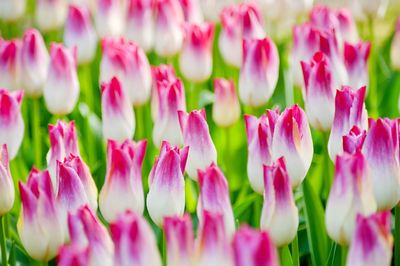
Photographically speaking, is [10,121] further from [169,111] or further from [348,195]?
[348,195]

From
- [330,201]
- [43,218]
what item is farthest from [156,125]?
[330,201]

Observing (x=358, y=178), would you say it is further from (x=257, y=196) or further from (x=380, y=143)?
(x=257, y=196)

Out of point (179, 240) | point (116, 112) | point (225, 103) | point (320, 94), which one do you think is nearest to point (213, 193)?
point (179, 240)

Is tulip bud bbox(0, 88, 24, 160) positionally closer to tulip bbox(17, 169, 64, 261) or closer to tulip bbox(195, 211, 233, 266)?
tulip bbox(17, 169, 64, 261)

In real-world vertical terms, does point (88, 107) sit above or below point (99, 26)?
below

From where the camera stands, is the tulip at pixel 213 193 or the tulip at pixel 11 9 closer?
the tulip at pixel 213 193

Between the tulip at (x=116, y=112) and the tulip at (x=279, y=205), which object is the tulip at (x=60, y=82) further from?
the tulip at (x=279, y=205)

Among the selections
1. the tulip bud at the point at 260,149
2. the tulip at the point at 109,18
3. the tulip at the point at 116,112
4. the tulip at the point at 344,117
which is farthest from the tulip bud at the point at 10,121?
the tulip at the point at 109,18
